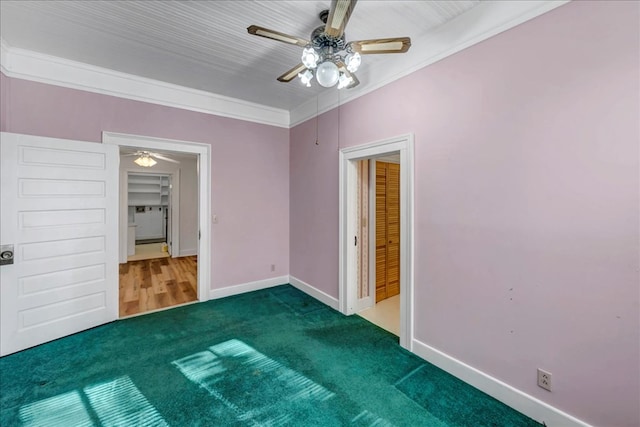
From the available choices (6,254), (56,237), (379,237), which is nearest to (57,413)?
(6,254)

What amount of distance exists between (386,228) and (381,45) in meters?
2.56

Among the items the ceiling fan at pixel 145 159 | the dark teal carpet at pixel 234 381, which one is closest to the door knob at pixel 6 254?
the dark teal carpet at pixel 234 381

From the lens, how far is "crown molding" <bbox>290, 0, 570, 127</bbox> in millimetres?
1766

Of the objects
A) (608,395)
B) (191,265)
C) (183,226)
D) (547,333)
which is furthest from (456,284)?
(183,226)

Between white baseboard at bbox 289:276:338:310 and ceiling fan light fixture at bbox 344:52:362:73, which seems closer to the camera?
ceiling fan light fixture at bbox 344:52:362:73

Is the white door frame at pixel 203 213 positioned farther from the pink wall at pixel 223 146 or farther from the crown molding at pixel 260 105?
the crown molding at pixel 260 105

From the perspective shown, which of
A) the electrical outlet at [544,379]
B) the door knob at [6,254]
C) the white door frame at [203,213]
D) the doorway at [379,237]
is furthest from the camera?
the white door frame at [203,213]

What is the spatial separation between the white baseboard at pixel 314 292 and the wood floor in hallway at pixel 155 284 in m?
1.50

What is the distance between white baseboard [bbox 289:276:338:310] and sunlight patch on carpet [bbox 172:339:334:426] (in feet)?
4.17

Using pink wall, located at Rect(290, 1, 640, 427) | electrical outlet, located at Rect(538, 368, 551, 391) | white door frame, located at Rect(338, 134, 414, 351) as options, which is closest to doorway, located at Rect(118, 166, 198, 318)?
white door frame, located at Rect(338, 134, 414, 351)

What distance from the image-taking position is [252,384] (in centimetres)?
208

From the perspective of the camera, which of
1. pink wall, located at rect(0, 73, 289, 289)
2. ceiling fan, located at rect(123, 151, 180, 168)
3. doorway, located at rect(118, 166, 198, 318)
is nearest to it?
pink wall, located at rect(0, 73, 289, 289)

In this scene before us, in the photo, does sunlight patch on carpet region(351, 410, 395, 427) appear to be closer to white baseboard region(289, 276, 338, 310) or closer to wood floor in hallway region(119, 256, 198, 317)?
white baseboard region(289, 276, 338, 310)

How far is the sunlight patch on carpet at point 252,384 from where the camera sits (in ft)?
5.96
